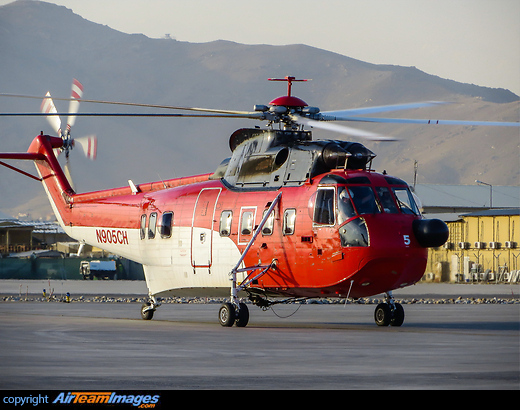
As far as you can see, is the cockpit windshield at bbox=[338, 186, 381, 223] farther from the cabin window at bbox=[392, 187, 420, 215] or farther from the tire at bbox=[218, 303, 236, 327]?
the tire at bbox=[218, 303, 236, 327]

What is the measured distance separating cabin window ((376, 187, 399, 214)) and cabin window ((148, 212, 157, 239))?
8585 millimetres

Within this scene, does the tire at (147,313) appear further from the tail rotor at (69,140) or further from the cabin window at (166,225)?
the tail rotor at (69,140)

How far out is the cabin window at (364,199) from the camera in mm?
22609

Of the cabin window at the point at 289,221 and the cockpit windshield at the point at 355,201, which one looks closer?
the cockpit windshield at the point at 355,201

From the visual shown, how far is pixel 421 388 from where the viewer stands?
12094mm

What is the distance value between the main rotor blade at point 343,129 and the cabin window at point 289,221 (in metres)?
2.46

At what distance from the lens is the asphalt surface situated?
12844mm

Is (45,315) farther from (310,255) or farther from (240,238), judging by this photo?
(310,255)

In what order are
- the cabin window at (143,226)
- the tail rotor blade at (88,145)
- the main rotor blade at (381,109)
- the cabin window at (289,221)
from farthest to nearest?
1. the tail rotor blade at (88,145)
2. the cabin window at (143,226)
3. the cabin window at (289,221)
4. the main rotor blade at (381,109)

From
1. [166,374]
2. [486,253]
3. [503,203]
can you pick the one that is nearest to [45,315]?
[166,374]

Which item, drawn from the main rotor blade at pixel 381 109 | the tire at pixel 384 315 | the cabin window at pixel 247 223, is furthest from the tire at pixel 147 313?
the main rotor blade at pixel 381 109
